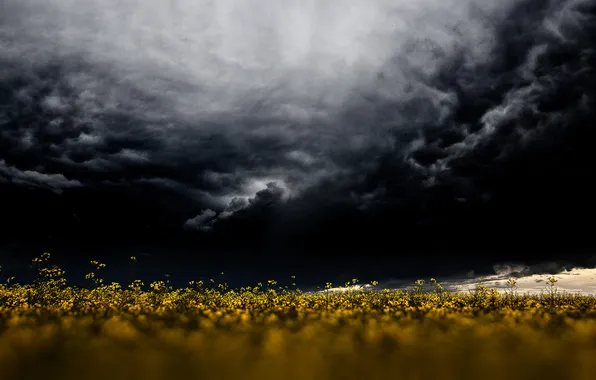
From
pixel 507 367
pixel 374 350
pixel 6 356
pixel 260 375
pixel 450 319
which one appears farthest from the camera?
pixel 450 319

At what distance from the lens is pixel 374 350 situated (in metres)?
4.89

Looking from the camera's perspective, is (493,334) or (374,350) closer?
(374,350)

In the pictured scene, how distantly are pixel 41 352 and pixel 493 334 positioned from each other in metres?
6.65

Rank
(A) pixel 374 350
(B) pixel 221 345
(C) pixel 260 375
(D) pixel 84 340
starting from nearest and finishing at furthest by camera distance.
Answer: (C) pixel 260 375
(B) pixel 221 345
(A) pixel 374 350
(D) pixel 84 340

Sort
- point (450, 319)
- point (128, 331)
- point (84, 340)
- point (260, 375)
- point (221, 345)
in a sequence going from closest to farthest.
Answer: point (260, 375) → point (221, 345) → point (84, 340) → point (128, 331) → point (450, 319)

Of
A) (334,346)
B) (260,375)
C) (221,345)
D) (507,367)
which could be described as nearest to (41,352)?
(221,345)

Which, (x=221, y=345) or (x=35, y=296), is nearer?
(x=221, y=345)

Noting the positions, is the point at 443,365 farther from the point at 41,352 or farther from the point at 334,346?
the point at 41,352

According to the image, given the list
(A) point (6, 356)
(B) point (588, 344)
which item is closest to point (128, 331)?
(A) point (6, 356)

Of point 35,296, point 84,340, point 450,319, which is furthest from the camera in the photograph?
point 35,296

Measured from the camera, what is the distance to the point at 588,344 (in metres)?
5.10

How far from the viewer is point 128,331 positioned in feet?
19.2

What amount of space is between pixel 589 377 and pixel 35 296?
2356 centimetres

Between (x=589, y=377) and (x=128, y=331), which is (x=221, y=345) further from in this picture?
(x=589, y=377)
